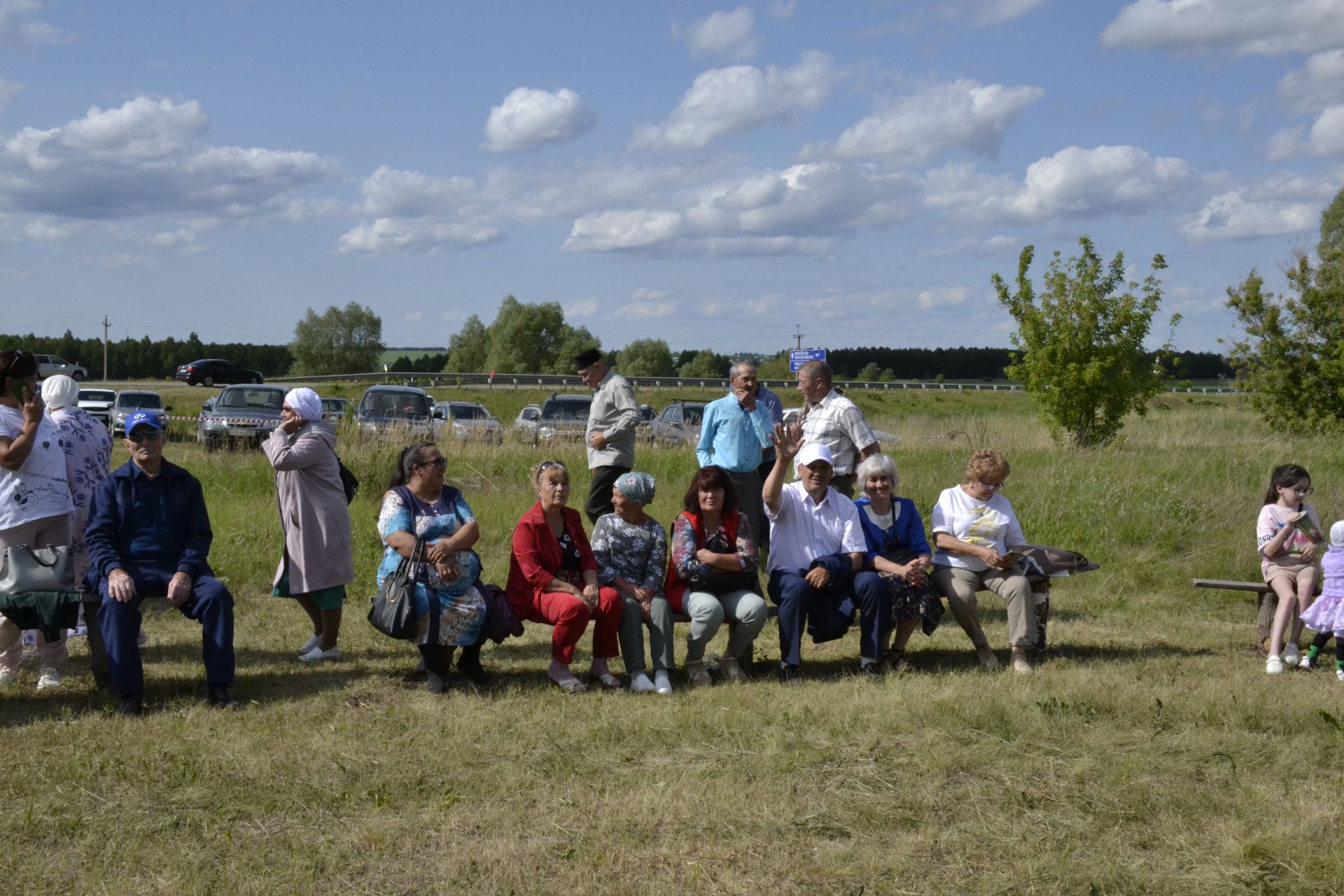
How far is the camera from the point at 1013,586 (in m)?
6.69

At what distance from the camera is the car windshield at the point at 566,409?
2306 centimetres

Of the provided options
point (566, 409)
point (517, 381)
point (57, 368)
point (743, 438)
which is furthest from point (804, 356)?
point (743, 438)

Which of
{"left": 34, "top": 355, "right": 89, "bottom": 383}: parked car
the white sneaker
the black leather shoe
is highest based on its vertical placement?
{"left": 34, "top": 355, "right": 89, "bottom": 383}: parked car

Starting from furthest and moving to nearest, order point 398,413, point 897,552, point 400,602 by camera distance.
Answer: point 398,413 < point 897,552 < point 400,602

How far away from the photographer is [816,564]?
654cm

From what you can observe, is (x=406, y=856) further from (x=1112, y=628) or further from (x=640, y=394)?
(x=640, y=394)

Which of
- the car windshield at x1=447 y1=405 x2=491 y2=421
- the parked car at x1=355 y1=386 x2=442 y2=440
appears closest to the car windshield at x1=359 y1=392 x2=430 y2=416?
the parked car at x1=355 y1=386 x2=442 y2=440

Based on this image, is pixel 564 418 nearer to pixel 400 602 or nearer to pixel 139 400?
pixel 139 400

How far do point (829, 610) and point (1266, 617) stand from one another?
9.68 feet

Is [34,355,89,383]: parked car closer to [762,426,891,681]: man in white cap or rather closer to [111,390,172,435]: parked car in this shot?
[111,390,172,435]: parked car

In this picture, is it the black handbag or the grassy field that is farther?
the black handbag

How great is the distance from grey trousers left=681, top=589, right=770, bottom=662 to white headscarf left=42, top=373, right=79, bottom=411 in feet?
12.4

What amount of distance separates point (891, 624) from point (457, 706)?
8.05 feet

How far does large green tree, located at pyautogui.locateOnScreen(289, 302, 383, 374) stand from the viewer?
3423 inches
